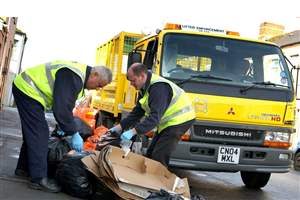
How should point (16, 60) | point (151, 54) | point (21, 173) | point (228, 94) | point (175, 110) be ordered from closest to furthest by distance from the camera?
1. point (175, 110)
2. point (21, 173)
3. point (228, 94)
4. point (151, 54)
5. point (16, 60)

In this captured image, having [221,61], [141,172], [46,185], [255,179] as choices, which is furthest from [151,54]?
[255,179]

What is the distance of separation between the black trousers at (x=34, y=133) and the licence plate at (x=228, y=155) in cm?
238

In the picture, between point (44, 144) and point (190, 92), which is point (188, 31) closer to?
point (190, 92)

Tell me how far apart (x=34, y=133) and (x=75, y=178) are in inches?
26.8

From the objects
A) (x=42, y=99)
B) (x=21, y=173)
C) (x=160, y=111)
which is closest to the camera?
(x=42, y=99)

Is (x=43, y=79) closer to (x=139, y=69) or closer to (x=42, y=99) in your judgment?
(x=42, y=99)

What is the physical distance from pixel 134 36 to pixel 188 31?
240 cm

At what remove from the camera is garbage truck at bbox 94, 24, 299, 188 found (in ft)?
22.5

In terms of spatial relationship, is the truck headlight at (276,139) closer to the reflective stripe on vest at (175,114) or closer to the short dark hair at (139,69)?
the reflective stripe on vest at (175,114)

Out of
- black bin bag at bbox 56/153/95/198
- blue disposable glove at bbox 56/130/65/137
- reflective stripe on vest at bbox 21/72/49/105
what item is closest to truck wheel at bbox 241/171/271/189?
blue disposable glove at bbox 56/130/65/137

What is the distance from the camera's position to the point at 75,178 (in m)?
5.55

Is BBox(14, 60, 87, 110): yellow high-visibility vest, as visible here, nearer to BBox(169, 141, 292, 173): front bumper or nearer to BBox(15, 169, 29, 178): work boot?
BBox(15, 169, 29, 178): work boot

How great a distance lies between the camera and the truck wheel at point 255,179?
8.28m

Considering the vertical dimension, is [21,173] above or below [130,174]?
below
